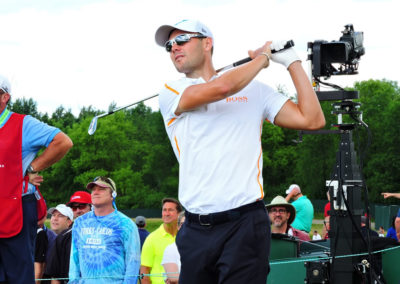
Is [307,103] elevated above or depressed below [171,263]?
above

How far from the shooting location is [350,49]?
258 inches

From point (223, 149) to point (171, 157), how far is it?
220 ft

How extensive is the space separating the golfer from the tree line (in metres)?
51.4

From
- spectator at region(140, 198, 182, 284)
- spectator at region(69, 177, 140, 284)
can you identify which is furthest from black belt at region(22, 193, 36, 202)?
spectator at region(140, 198, 182, 284)

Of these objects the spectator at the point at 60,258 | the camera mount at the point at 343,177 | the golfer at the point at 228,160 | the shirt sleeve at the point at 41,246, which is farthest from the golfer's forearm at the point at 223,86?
the shirt sleeve at the point at 41,246

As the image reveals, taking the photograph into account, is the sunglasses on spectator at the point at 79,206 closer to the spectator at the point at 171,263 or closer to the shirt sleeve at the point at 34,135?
the spectator at the point at 171,263

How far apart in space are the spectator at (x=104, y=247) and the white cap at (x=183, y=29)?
3.41 metres

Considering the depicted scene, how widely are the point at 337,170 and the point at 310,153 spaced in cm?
5665

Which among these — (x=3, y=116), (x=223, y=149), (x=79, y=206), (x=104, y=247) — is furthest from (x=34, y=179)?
(x=79, y=206)

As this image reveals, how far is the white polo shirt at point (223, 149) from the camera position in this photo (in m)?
3.29

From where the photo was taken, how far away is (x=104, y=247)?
22.0ft

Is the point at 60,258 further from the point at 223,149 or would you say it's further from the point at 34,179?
the point at 223,149

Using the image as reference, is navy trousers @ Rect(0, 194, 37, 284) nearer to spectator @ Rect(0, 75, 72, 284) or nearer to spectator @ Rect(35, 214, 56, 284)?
spectator @ Rect(0, 75, 72, 284)

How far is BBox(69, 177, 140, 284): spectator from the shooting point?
6652 millimetres
